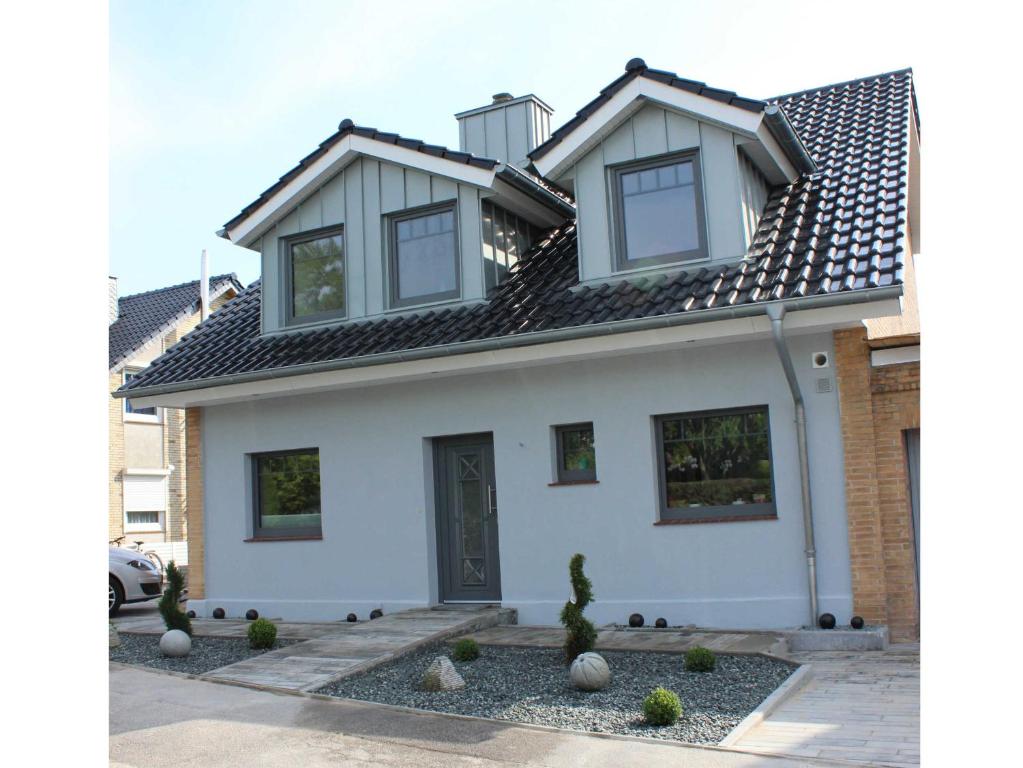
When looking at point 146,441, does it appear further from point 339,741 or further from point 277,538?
point 339,741

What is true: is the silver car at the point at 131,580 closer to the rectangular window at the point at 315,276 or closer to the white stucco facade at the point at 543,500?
the white stucco facade at the point at 543,500

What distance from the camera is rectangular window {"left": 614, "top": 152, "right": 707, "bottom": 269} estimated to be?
11180 millimetres

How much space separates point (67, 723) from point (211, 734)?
3.53 m

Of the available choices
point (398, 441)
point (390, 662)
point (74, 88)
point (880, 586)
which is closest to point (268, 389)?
point (398, 441)

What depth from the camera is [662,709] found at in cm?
668

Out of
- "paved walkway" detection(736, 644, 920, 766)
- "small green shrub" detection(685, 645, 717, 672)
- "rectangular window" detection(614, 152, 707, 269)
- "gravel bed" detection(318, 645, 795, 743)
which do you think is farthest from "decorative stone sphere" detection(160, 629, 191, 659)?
"rectangular window" detection(614, 152, 707, 269)

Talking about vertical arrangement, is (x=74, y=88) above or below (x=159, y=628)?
above

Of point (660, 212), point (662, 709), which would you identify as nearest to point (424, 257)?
point (660, 212)

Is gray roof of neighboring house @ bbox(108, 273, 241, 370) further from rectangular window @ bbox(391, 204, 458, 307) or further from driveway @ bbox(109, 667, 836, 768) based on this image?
driveway @ bbox(109, 667, 836, 768)

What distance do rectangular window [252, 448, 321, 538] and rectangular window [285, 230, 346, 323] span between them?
1.92 m

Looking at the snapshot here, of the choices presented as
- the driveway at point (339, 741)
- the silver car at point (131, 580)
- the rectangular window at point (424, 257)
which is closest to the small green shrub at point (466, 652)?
the driveway at point (339, 741)

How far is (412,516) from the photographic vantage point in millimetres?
12250

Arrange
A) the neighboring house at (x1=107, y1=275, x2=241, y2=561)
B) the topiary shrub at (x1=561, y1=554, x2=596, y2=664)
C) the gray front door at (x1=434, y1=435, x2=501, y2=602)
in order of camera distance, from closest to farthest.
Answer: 1. the topiary shrub at (x1=561, y1=554, x2=596, y2=664)
2. the gray front door at (x1=434, y1=435, x2=501, y2=602)
3. the neighboring house at (x1=107, y1=275, x2=241, y2=561)

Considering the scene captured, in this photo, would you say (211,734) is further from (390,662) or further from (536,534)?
(536,534)
